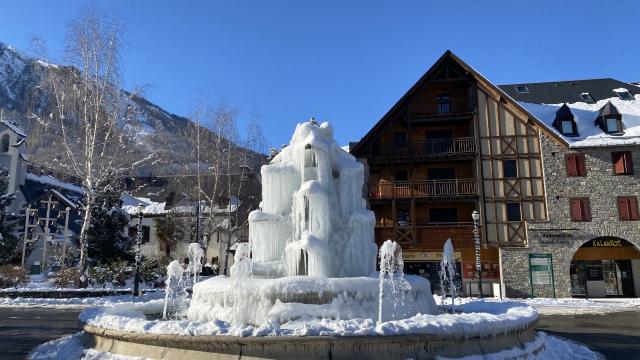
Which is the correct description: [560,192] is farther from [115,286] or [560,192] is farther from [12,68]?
[12,68]

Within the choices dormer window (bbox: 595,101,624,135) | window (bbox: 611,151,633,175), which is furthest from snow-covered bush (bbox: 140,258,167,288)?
dormer window (bbox: 595,101,624,135)

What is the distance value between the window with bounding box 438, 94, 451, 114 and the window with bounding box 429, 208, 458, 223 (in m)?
7.28

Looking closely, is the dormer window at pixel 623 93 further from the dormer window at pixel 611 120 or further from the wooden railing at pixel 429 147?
the wooden railing at pixel 429 147

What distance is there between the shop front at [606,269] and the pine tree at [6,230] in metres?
40.6

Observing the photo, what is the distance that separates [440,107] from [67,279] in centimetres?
2745

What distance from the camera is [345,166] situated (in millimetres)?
13539

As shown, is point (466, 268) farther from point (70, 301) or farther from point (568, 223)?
point (70, 301)

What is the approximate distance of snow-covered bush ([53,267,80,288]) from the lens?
2720 cm

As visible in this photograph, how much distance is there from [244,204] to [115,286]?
17.2m

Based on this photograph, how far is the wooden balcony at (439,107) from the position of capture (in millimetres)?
33562

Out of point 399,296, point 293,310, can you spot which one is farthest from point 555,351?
point 293,310

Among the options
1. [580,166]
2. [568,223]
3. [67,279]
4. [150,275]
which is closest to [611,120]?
[580,166]

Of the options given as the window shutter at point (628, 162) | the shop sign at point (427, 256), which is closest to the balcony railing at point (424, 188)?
the shop sign at point (427, 256)

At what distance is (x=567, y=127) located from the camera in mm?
33094
